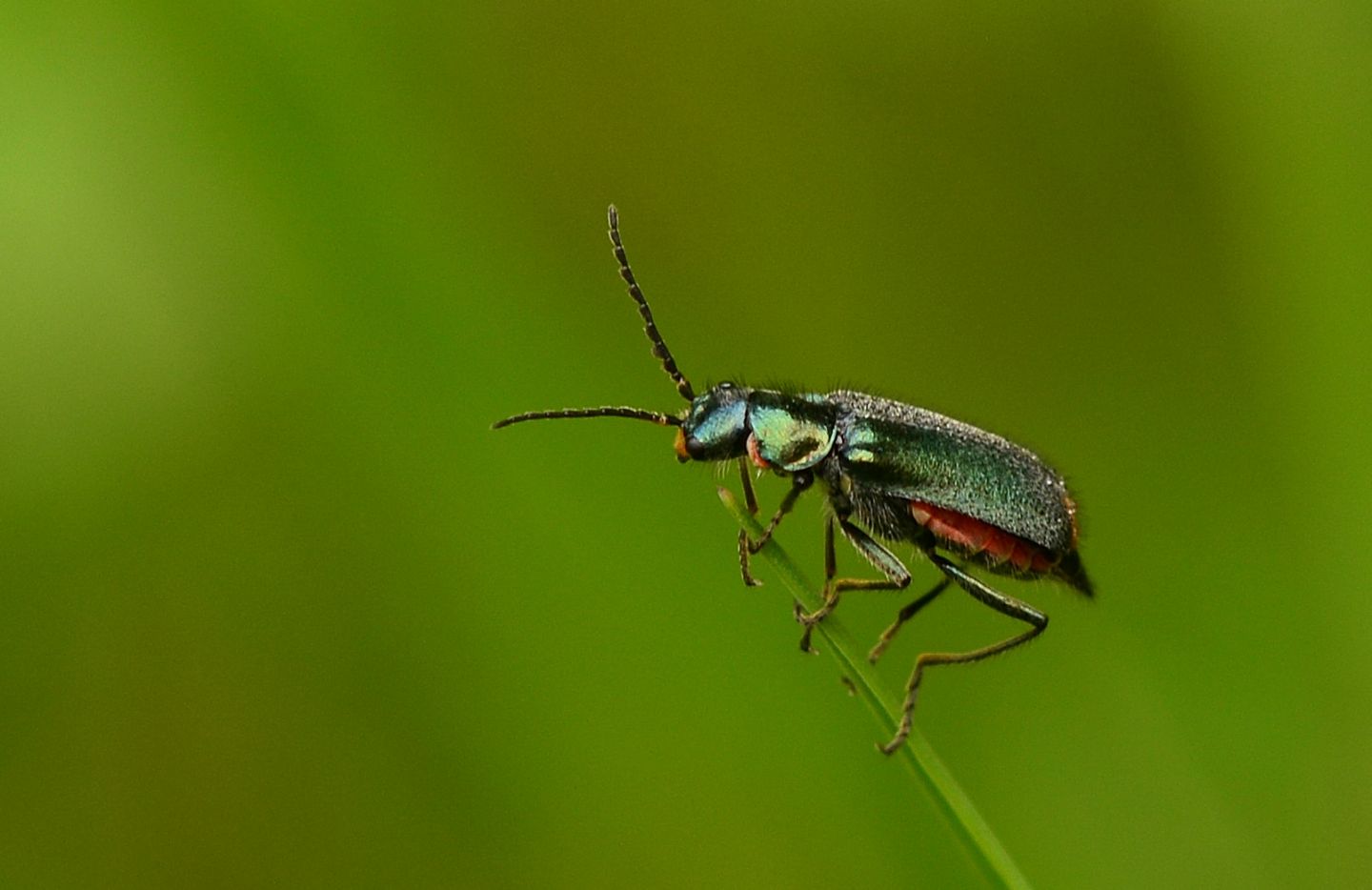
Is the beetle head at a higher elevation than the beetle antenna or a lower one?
lower

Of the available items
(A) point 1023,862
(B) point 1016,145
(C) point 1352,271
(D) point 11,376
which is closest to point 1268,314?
(C) point 1352,271

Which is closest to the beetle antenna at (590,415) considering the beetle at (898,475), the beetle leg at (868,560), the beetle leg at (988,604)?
the beetle at (898,475)

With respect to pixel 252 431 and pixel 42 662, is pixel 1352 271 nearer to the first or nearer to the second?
pixel 252 431

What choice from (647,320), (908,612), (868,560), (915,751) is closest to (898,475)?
(868,560)

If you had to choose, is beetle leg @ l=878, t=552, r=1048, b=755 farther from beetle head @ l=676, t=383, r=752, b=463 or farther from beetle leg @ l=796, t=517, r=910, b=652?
beetle head @ l=676, t=383, r=752, b=463

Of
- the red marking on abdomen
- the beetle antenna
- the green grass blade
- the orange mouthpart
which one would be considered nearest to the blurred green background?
the beetle antenna

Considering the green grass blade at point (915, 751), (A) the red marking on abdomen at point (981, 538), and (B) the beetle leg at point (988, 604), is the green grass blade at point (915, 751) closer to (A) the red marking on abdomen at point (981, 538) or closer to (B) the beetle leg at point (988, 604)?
(B) the beetle leg at point (988, 604)
